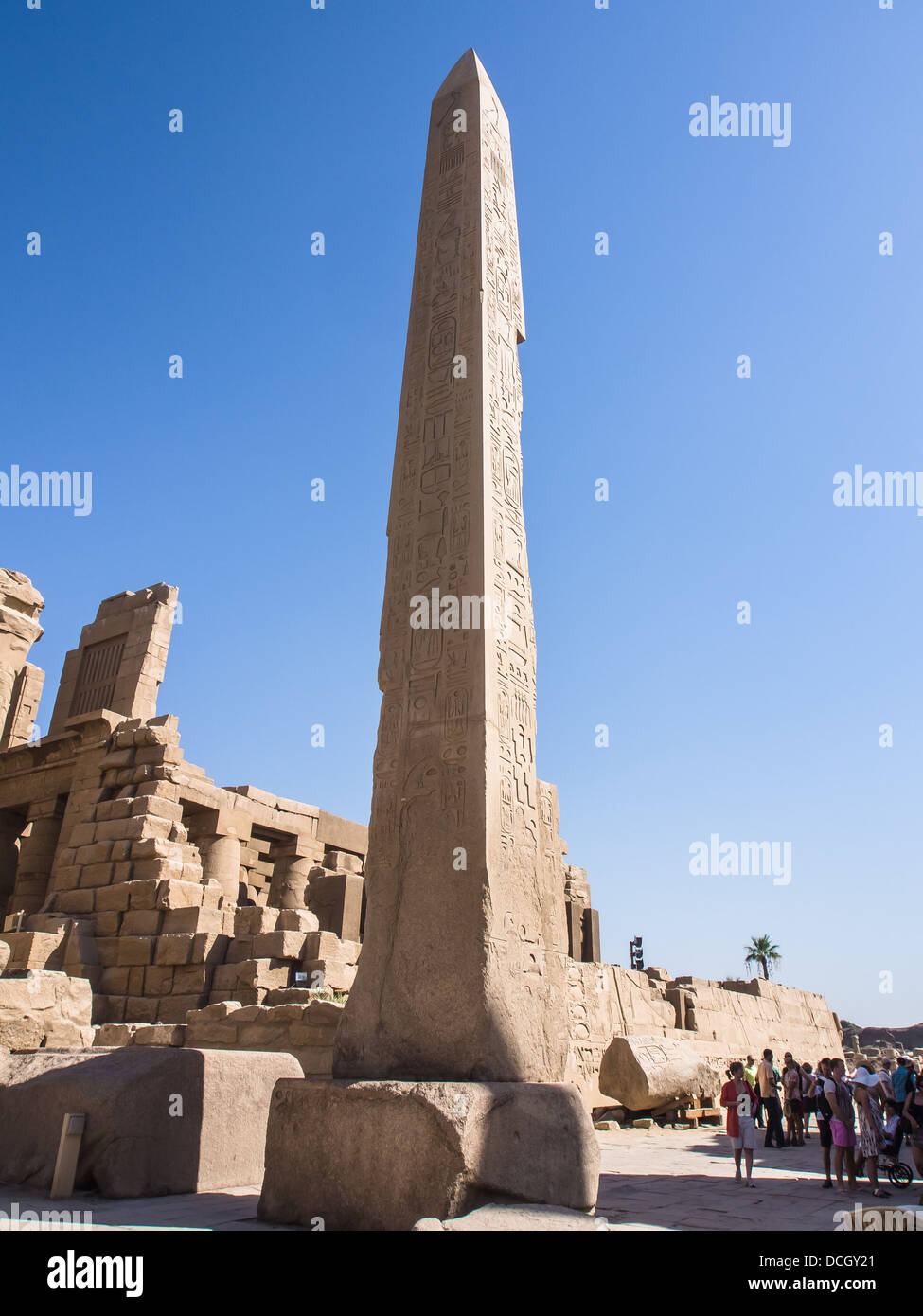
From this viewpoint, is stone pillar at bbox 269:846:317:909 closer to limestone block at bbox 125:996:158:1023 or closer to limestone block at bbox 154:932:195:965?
limestone block at bbox 154:932:195:965

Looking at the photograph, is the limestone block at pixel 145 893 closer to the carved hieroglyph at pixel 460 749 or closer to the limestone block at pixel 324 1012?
the limestone block at pixel 324 1012

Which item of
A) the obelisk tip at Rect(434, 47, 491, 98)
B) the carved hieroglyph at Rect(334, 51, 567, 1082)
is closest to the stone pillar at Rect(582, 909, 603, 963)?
the carved hieroglyph at Rect(334, 51, 567, 1082)

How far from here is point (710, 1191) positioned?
5.38 metres

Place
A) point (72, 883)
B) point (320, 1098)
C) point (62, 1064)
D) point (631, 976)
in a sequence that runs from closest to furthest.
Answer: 1. point (320, 1098)
2. point (62, 1064)
3. point (72, 883)
4. point (631, 976)

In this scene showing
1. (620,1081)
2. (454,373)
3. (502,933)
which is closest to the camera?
(502,933)

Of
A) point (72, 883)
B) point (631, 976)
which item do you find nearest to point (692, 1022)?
point (631, 976)

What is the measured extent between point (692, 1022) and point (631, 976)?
2.10 meters

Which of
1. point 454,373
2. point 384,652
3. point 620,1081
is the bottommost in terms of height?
point 620,1081

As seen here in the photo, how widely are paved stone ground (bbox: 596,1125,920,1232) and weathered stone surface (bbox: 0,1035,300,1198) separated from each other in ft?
5.97

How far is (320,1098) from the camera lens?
3602 mm

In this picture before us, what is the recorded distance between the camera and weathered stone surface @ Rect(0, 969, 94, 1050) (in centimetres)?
661

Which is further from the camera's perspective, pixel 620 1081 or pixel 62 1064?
pixel 620 1081

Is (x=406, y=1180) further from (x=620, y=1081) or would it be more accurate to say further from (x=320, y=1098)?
(x=620, y=1081)
